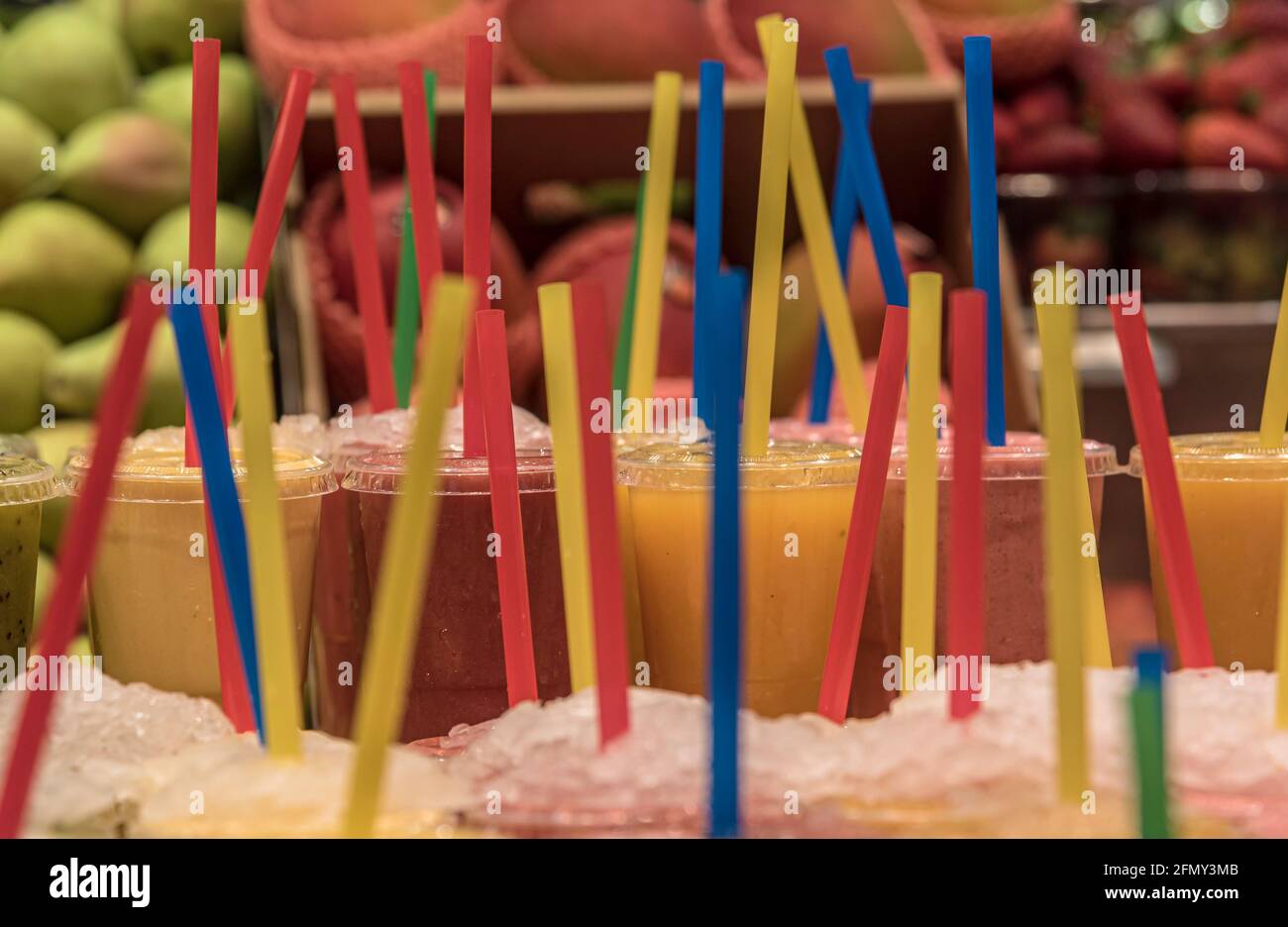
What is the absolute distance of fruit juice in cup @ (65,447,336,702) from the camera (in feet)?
2.72

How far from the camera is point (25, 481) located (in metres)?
0.83

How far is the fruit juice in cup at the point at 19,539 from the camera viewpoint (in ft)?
2.73

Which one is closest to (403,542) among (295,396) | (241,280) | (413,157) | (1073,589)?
(1073,589)

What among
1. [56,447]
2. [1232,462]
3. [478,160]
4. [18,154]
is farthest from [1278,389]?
[18,154]

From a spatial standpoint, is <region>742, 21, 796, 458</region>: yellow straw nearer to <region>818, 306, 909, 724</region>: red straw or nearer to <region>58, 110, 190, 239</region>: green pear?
<region>818, 306, 909, 724</region>: red straw

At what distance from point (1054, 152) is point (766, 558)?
5.95 feet

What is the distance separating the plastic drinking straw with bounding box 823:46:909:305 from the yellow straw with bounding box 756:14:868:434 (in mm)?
28

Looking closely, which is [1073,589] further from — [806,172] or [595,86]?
[595,86]

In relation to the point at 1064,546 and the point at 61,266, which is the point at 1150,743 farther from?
the point at 61,266

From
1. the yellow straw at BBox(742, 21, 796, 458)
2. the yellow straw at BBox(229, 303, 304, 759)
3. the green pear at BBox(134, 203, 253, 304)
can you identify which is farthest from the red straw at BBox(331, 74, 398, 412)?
the green pear at BBox(134, 203, 253, 304)

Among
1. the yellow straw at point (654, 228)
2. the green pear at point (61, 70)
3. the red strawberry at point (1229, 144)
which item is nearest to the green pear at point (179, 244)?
the green pear at point (61, 70)

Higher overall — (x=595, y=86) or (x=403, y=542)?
(x=595, y=86)

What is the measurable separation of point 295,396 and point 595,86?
0.60m

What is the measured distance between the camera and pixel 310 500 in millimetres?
859
